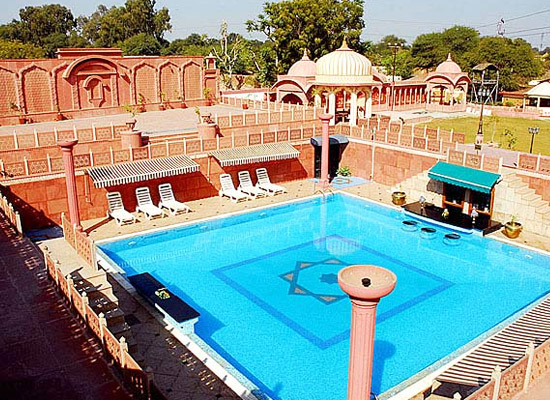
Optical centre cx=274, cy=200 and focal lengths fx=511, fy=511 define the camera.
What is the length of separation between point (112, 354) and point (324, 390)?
3836mm

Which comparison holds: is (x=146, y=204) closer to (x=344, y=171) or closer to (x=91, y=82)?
(x=344, y=171)

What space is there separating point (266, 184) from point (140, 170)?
550cm

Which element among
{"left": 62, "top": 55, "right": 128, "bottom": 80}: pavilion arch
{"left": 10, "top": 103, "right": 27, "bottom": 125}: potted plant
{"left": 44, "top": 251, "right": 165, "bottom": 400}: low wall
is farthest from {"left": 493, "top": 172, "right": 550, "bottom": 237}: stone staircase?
{"left": 10, "top": 103, "right": 27, "bottom": 125}: potted plant

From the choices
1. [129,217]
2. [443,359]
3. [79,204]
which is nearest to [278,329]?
[443,359]

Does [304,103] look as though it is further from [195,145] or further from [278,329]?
[278,329]

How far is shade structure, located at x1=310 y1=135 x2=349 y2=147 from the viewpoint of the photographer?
22188 millimetres

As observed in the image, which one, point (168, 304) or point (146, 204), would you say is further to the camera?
point (146, 204)

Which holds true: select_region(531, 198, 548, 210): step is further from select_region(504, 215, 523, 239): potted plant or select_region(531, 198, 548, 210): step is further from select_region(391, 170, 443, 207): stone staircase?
select_region(391, 170, 443, 207): stone staircase

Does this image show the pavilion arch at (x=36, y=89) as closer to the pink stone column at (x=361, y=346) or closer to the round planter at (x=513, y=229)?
the round planter at (x=513, y=229)

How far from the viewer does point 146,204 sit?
1789cm

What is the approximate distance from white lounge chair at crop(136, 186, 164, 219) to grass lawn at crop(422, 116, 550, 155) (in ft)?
57.4

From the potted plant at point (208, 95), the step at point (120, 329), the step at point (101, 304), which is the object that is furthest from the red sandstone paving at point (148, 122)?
the step at point (120, 329)

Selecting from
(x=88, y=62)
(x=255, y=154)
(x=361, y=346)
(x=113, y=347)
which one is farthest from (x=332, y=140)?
(x=361, y=346)

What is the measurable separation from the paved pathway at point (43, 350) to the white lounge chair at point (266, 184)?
11.2m
